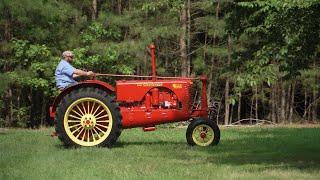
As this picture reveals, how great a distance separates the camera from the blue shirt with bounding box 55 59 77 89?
10.8 metres

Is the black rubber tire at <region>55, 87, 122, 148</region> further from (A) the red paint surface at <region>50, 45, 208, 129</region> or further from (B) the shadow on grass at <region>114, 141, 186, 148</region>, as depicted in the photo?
(B) the shadow on grass at <region>114, 141, 186, 148</region>

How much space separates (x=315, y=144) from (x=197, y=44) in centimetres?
1802

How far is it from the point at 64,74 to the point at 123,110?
51.1 inches

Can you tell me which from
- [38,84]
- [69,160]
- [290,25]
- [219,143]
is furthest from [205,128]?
[38,84]

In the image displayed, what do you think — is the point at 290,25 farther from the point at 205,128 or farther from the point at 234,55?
the point at 205,128

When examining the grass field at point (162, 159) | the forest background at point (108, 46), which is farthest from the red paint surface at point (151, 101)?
the forest background at point (108, 46)

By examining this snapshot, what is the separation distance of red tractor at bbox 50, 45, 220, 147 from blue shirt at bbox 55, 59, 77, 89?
1.09 ft

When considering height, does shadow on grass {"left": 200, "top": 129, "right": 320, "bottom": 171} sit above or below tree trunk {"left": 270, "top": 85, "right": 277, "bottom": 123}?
below

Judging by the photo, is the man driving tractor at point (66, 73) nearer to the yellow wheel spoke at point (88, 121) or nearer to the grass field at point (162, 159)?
the yellow wheel spoke at point (88, 121)

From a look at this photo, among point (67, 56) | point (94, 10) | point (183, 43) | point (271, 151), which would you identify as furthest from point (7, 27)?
point (271, 151)

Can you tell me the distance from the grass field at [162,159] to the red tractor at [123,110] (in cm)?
33

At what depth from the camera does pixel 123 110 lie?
35.4 ft

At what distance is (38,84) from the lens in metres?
24.0

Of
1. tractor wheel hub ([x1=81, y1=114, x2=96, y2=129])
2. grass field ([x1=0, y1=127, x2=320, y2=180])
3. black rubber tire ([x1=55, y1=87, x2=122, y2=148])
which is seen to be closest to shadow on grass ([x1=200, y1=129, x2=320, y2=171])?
grass field ([x1=0, y1=127, x2=320, y2=180])
